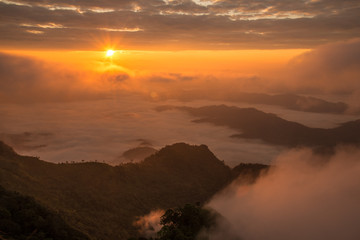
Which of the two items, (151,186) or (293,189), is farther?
(293,189)

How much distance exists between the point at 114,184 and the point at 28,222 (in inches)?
1661

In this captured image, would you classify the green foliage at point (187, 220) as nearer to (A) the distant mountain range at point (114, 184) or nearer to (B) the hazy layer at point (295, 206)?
(A) the distant mountain range at point (114, 184)

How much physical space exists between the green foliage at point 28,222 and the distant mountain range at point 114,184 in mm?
6570

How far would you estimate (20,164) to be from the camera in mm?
65500

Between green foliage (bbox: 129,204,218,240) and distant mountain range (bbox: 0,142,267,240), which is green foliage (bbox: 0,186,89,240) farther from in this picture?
green foliage (bbox: 129,204,218,240)

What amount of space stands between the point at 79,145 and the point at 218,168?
11975 centimetres

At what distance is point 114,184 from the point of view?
7462 cm

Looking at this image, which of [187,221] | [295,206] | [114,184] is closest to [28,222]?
[187,221]

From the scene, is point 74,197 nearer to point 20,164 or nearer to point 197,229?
point 20,164

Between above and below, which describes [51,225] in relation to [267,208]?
above

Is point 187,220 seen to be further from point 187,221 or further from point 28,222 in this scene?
point 28,222

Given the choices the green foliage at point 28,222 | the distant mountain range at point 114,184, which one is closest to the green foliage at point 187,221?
the green foliage at point 28,222

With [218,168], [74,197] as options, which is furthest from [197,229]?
[218,168]

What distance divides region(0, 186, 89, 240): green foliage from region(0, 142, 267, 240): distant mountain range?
21.6ft
